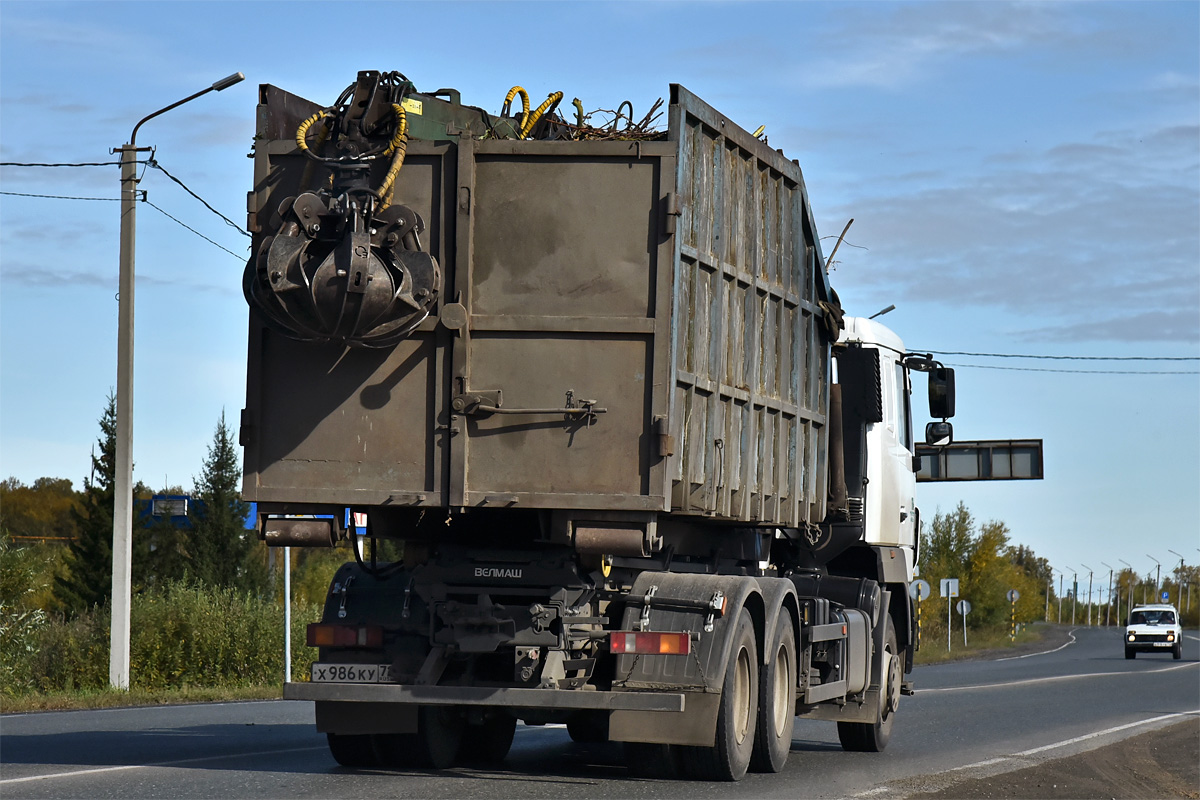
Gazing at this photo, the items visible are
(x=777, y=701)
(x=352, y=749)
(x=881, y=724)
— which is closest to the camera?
(x=352, y=749)

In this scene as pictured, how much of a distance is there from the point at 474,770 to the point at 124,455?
461 inches

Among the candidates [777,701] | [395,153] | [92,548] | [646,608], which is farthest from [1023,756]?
[92,548]

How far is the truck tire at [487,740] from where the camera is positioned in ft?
38.7

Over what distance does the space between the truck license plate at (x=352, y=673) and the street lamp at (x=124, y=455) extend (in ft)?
38.3

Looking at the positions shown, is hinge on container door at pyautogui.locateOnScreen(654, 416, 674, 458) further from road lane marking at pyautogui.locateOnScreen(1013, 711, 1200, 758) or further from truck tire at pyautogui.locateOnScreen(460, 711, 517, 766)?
road lane marking at pyautogui.locateOnScreen(1013, 711, 1200, 758)

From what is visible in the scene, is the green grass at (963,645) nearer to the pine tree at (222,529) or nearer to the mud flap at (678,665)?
the pine tree at (222,529)

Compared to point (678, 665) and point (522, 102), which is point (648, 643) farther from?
point (522, 102)

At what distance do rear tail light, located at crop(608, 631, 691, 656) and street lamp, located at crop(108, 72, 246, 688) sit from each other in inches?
499

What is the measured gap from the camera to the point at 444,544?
10453 millimetres

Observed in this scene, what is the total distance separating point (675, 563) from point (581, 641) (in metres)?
1.31

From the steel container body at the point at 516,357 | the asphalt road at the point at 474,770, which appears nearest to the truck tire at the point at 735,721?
the asphalt road at the point at 474,770

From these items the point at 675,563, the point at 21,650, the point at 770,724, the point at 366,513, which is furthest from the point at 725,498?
the point at 21,650

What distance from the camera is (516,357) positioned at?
377 inches

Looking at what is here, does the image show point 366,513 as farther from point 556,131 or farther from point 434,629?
point 556,131
